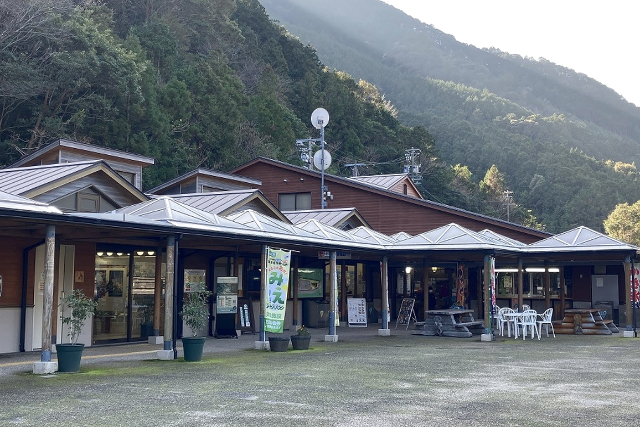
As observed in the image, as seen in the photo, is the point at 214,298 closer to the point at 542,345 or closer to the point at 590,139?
the point at 542,345

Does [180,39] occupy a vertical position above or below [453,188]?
above

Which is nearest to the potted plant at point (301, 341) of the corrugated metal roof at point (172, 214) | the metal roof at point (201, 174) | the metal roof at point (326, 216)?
the corrugated metal roof at point (172, 214)

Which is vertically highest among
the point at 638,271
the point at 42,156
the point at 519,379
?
the point at 42,156

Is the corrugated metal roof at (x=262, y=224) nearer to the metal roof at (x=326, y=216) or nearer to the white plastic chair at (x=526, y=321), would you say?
the white plastic chair at (x=526, y=321)

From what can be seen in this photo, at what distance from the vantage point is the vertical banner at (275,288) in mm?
17422

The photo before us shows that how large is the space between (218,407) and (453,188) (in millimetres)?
53784

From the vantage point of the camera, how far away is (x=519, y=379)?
40.8ft

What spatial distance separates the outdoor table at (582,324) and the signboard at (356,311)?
20.4ft

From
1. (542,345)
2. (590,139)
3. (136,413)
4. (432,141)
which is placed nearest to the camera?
(136,413)

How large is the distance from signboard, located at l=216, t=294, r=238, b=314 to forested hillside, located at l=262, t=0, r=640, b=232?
4147 centimetres

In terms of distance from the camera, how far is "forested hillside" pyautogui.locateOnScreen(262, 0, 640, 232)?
79812 millimetres

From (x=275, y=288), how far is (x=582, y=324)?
1170 cm

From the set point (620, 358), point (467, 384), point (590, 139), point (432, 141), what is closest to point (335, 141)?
point (432, 141)

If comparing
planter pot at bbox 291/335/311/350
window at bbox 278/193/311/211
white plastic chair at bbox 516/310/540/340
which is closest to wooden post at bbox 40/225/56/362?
planter pot at bbox 291/335/311/350
